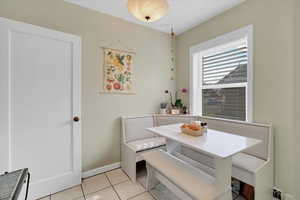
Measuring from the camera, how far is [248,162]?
158 cm

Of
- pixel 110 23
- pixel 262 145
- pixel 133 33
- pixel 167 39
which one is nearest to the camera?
pixel 262 145

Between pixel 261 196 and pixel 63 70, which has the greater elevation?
pixel 63 70

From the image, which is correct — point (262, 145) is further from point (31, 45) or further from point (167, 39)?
point (31, 45)

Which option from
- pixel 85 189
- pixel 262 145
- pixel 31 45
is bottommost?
pixel 85 189

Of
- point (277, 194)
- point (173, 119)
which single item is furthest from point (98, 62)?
point (277, 194)

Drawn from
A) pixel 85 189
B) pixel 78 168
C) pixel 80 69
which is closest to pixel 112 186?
pixel 85 189

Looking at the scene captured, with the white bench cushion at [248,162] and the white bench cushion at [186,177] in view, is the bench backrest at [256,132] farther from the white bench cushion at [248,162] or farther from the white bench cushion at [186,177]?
the white bench cushion at [186,177]

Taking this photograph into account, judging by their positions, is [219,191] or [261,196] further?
[261,196]

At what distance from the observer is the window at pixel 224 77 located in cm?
202

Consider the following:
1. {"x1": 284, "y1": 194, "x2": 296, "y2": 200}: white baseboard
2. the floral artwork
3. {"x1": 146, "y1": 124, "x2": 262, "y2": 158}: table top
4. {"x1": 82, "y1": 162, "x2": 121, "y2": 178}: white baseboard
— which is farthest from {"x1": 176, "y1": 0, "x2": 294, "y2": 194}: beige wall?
{"x1": 82, "y1": 162, "x2": 121, "y2": 178}: white baseboard

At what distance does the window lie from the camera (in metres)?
2.02

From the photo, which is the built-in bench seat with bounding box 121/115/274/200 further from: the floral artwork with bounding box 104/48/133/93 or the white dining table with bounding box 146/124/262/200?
the floral artwork with bounding box 104/48/133/93

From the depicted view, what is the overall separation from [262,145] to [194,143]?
106 centimetres

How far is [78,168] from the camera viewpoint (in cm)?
199
